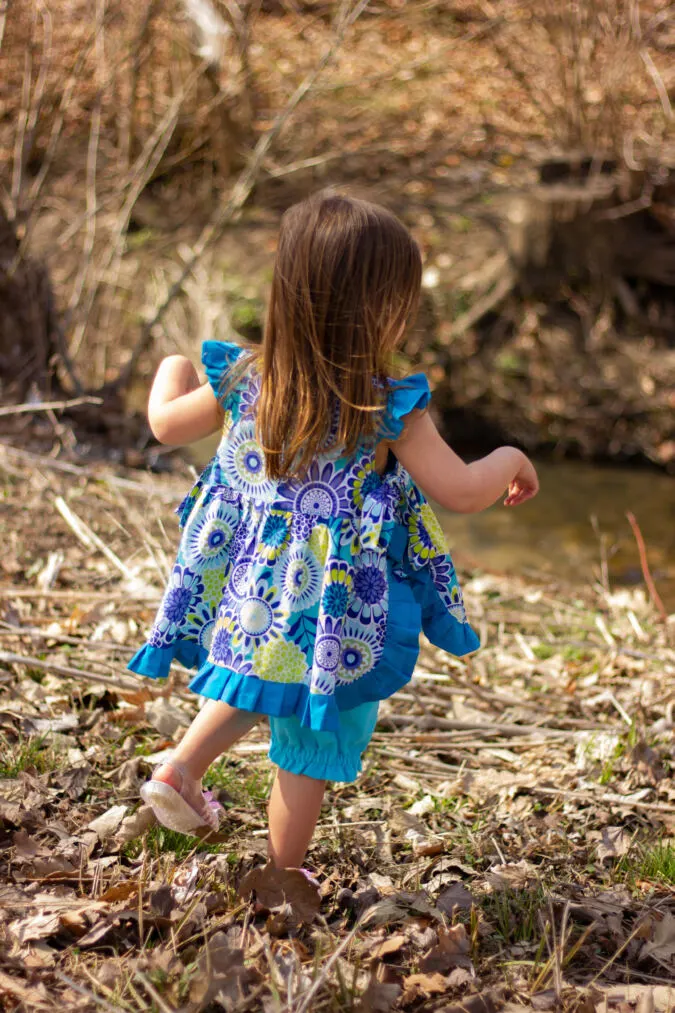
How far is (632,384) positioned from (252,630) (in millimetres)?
6175

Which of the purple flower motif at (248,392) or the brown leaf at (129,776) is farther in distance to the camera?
the brown leaf at (129,776)

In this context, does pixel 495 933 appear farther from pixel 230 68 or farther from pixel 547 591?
pixel 230 68

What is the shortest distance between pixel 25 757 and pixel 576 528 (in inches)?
185

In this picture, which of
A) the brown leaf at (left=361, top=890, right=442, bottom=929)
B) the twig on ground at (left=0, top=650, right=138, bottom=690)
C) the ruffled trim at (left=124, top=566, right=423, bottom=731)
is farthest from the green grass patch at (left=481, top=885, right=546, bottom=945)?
the twig on ground at (left=0, top=650, right=138, bottom=690)

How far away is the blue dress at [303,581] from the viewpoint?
7.06 feet

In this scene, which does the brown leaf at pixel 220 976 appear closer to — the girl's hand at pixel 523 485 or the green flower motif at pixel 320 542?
the green flower motif at pixel 320 542

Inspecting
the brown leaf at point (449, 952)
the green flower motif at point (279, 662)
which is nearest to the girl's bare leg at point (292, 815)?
the green flower motif at point (279, 662)

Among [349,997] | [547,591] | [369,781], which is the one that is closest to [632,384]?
[547,591]

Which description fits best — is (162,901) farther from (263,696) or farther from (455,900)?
(455,900)

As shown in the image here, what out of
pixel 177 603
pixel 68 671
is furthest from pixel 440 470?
pixel 68 671

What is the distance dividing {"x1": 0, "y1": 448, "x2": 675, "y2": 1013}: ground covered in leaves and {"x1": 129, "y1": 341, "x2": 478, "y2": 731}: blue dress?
17.0 inches

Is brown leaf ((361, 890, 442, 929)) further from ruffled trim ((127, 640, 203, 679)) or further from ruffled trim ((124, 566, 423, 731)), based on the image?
ruffled trim ((127, 640, 203, 679))

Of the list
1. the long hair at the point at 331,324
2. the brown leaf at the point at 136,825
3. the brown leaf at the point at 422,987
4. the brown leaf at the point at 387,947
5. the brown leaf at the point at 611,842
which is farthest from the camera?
the brown leaf at the point at 611,842

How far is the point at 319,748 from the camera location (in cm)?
225
